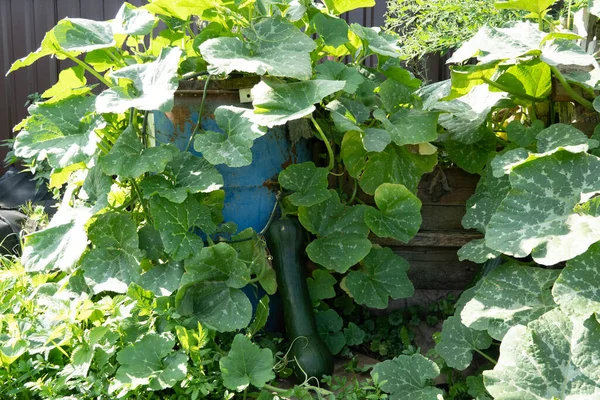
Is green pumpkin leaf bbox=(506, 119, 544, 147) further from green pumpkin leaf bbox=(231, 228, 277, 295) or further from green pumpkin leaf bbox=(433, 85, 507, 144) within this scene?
green pumpkin leaf bbox=(231, 228, 277, 295)

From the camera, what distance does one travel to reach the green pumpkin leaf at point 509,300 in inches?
62.2

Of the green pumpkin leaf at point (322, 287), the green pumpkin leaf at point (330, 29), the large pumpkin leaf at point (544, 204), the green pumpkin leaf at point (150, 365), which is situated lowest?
the green pumpkin leaf at point (322, 287)

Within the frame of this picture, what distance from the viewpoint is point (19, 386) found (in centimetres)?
162

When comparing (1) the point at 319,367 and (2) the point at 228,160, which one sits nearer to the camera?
(2) the point at 228,160

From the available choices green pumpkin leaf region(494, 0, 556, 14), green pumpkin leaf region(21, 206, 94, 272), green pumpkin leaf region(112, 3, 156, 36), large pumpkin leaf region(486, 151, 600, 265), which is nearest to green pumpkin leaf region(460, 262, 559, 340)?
large pumpkin leaf region(486, 151, 600, 265)

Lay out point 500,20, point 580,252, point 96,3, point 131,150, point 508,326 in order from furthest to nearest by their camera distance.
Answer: point 96,3 → point 500,20 → point 131,150 → point 508,326 → point 580,252

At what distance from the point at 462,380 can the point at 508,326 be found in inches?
13.5

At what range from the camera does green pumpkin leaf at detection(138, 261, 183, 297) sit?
5.79 ft

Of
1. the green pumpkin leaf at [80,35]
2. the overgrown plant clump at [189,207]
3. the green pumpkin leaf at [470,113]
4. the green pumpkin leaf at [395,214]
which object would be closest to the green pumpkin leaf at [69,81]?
the overgrown plant clump at [189,207]

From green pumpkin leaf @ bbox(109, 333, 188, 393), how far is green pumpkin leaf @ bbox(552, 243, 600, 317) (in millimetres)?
927

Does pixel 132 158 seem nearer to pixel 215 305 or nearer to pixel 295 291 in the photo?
pixel 215 305

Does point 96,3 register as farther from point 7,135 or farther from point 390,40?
point 390,40

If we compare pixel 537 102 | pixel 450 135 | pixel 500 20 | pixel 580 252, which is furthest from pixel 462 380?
pixel 500 20

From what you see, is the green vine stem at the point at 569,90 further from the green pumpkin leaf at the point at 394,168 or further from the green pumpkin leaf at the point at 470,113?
the green pumpkin leaf at the point at 394,168
